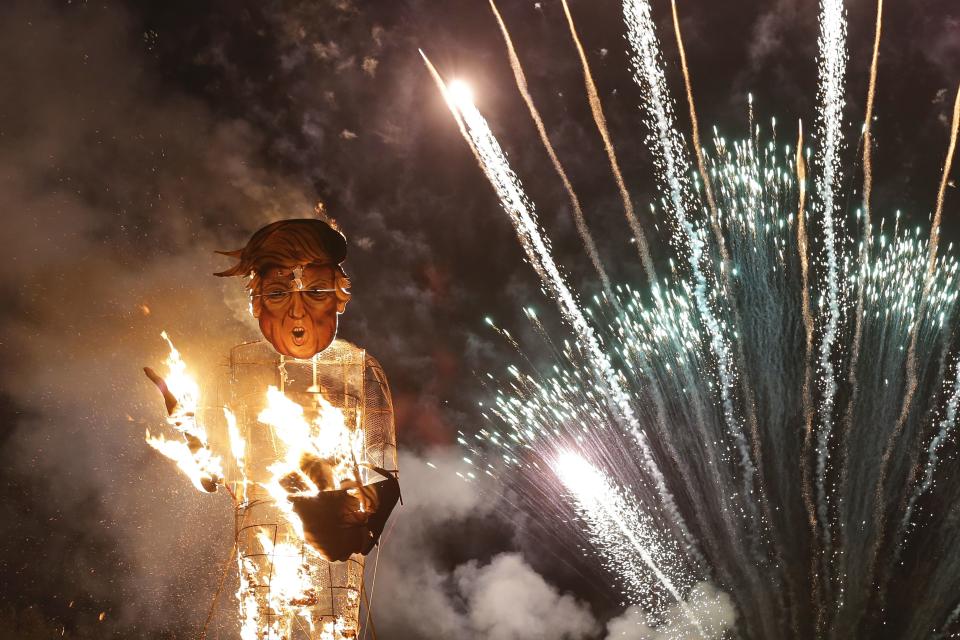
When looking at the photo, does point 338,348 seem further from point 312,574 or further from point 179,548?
point 179,548

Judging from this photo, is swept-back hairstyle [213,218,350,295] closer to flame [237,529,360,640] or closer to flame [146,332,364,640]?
flame [146,332,364,640]

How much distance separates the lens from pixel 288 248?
7504 mm

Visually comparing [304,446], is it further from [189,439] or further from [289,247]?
[289,247]

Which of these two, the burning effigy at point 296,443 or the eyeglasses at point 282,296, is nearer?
the burning effigy at point 296,443

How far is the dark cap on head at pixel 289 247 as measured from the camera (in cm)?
750

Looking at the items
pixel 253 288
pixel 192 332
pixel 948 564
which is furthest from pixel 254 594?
pixel 948 564

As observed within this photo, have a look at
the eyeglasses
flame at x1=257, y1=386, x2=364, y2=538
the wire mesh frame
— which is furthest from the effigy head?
flame at x1=257, y1=386, x2=364, y2=538

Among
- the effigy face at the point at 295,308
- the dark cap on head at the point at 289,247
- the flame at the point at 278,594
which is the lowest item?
the flame at the point at 278,594

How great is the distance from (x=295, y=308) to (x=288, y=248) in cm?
61

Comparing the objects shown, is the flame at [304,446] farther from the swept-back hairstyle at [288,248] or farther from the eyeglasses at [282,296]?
the swept-back hairstyle at [288,248]

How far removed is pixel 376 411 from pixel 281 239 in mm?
2105

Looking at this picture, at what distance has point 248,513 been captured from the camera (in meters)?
7.34

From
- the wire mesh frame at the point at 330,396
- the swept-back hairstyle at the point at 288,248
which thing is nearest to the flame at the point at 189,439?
the wire mesh frame at the point at 330,396

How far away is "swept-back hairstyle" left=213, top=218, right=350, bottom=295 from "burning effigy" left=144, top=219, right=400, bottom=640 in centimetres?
1
